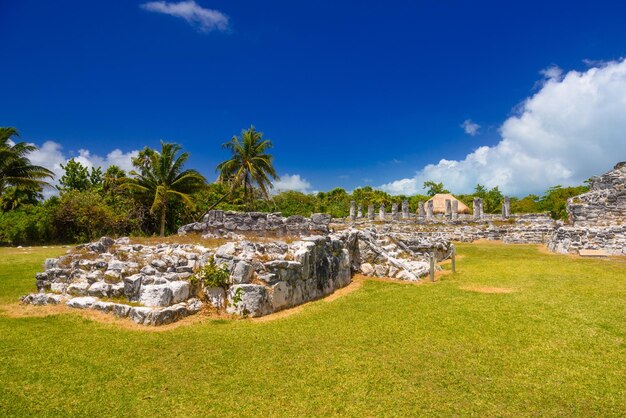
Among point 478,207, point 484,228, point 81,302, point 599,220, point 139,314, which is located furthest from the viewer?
point 478,207

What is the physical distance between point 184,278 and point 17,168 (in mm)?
29032

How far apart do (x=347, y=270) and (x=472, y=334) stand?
18.5 ft

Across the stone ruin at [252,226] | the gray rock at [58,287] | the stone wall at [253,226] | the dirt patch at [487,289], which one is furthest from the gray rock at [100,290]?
the dirt patch at [487,289]

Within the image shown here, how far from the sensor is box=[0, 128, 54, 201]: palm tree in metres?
27.5

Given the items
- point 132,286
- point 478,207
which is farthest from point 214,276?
point 478,207

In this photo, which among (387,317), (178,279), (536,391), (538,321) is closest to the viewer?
(536,391)

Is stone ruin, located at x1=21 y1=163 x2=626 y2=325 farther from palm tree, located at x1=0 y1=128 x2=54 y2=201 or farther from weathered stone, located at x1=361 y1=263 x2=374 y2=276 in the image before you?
palm tree, located at x1=0 y1=128 x2=54 y2=201

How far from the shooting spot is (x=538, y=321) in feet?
24.4

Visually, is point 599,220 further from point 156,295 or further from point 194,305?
point 156,295

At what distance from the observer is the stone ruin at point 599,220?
1747cm

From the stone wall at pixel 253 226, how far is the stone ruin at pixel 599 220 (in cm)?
1336

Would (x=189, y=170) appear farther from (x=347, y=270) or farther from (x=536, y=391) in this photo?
(x=536, y=391)

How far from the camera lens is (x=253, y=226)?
48.5 ft

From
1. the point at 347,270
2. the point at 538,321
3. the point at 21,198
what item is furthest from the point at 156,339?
the point at 21,198
